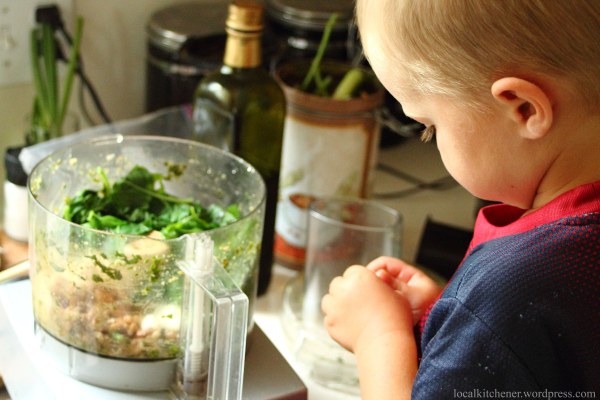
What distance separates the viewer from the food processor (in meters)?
0.61

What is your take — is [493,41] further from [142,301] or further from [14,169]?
[14,169]

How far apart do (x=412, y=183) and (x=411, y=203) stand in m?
0.05

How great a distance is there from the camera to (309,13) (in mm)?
1036

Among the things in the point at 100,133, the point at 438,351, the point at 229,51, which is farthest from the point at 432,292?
the point at 100,133

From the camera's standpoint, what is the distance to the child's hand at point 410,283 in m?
0.69

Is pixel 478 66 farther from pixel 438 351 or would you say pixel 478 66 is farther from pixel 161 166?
pixel 161 166

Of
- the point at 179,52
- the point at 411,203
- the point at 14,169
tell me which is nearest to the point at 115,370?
the point at 14,169

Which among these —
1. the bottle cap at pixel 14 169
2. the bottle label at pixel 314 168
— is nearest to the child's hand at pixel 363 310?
the bottle label at pixel 314 168

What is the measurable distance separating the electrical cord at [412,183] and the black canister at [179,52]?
11.0 inches

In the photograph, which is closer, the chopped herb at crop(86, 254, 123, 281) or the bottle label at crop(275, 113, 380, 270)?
the chopped herb at crop(86, 254, 123, 281)

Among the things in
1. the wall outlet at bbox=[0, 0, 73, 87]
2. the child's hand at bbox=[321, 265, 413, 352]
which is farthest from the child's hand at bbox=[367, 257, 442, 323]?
the wall outlet at bbox=[0, 0, 73, 87]

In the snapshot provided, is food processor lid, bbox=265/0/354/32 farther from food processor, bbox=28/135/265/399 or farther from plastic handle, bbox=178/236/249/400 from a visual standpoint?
plastic handle, bbox=178/236/249/400

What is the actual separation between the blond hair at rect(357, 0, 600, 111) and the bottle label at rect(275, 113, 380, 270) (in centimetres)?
39

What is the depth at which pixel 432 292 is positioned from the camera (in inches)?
27.5
